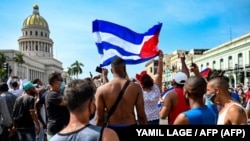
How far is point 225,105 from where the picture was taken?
3.69 m

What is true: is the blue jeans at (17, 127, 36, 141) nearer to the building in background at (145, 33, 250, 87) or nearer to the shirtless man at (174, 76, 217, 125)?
the shirtless man at (174, 76, 217, 125)

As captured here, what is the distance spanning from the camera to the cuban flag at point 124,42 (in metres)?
7.69

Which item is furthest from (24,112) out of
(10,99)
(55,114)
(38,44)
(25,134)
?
(38,44)

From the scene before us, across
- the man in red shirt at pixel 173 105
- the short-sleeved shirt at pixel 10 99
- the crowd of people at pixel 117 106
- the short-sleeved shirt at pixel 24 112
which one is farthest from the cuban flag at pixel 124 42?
the man in red shirt at pixel 173 105

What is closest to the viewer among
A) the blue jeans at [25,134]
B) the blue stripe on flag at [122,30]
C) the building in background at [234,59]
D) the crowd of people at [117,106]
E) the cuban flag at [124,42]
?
the crowd of people at [117,106]

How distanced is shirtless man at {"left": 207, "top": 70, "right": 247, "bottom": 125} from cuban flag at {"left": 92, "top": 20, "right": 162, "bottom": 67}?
3789mm

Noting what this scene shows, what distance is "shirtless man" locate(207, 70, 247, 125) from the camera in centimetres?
341

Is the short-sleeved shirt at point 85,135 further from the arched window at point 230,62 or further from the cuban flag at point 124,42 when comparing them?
the arched window at point 230,62

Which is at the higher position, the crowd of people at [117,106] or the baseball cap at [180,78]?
the baseball cap at [180,78]

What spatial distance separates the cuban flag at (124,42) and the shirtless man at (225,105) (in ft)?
12.4

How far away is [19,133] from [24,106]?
21.4 inches

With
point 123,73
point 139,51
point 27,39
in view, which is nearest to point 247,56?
point 139,51

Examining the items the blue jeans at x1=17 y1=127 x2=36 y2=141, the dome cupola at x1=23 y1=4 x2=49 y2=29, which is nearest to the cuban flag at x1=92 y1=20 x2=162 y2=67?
the blue jeans at x1=17 y1=127 x2=36 y2=141

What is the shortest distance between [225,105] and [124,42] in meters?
4.76
